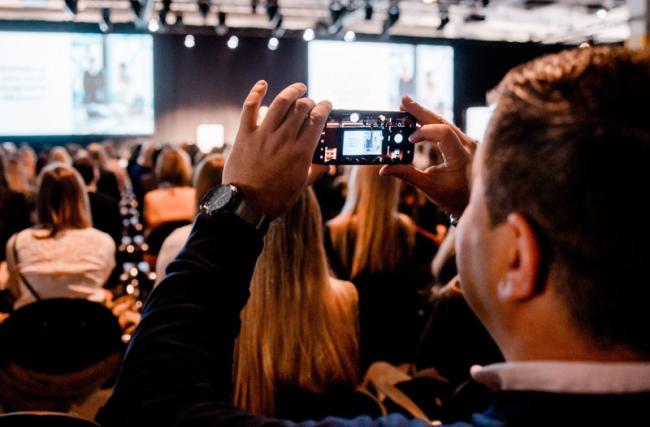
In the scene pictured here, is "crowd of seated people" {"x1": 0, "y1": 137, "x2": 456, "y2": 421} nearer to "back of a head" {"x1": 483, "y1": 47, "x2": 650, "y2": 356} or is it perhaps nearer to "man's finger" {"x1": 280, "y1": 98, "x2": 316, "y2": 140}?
"man's finger" {"x1": 280, "y1": 98, "x2": 316, "y2": 140}

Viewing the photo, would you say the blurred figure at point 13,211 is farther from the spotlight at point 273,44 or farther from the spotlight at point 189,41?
the spotlight at point 189,41

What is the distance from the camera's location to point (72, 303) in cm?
232

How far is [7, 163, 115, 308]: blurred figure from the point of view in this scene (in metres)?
3.10

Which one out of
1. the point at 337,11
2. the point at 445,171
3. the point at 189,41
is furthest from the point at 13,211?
the point at 189,41

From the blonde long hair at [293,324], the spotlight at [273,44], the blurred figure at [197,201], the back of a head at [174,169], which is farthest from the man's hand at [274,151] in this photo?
the spotlight at [273,44]

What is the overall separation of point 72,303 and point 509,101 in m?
2.04

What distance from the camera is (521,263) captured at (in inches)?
24.3

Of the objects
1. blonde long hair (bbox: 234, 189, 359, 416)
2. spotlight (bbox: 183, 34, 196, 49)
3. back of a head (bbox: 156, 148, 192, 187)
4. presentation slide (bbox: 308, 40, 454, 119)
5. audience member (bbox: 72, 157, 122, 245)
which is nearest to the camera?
blonde long hair (bbox: 234, 189, 359, 416)

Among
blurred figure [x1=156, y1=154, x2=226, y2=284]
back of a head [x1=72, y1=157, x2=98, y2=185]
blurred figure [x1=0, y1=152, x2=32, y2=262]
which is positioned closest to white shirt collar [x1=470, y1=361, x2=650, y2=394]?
blurred figure [x1=156, y1=154, x2=226, y2=284]

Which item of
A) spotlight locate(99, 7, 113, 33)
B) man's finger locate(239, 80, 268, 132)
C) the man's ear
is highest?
spotlight locate(99, 7, 113, 33)

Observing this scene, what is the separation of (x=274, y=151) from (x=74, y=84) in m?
9.65

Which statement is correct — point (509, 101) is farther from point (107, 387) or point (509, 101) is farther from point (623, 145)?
point (107, 387)

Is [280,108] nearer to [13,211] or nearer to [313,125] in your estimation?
[313,125]

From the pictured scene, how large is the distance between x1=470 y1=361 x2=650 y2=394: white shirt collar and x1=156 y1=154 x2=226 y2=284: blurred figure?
2.08 meters
